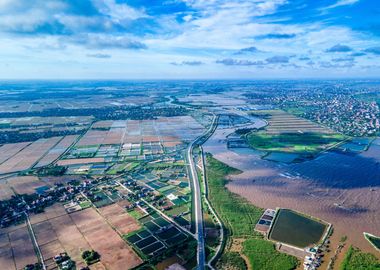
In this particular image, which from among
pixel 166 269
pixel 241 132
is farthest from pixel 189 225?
pixel 241 132

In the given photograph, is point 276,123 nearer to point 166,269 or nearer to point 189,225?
point 189,225

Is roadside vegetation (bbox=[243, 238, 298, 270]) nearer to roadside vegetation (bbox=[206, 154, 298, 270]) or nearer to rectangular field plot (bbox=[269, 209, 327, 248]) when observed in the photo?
roadside vegetation (bbox=[206, 154, 298, 270])

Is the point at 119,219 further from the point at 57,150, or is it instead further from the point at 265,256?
the point at 57,150

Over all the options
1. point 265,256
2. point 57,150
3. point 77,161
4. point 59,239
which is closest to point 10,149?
point 57,150

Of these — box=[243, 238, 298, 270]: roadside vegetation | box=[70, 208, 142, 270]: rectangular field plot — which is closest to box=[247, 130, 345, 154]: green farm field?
box=[243, 238, 298, 270]: roadside vegetation

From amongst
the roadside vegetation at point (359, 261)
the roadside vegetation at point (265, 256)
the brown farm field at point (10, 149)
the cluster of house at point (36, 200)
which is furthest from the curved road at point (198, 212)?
the brown farm field at point (10, 149)

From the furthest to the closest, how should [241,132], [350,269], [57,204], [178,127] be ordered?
[178,127]
[241,132]
[57,204]
[350,269]

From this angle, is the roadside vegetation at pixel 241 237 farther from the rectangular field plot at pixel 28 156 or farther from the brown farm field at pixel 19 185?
the rectangular field plot at pixel 28 156
